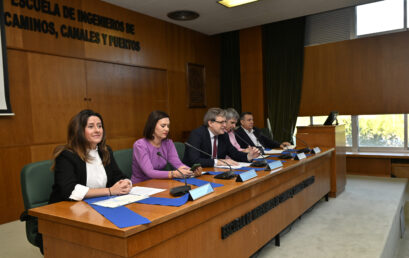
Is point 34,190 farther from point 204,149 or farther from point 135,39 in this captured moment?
point 135,39

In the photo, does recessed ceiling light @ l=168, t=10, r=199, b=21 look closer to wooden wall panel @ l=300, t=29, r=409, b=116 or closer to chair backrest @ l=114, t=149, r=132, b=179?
wooden wall panel @ l=300, t=29, r=409, b=116

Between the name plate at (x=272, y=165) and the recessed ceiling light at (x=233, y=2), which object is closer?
the name plate at (x=272, y=165)

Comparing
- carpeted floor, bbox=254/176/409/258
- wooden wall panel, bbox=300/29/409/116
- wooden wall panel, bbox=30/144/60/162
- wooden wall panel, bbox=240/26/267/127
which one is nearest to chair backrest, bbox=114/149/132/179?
carpeted floor, bbox=254/176/409/258

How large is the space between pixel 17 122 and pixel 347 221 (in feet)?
12.6

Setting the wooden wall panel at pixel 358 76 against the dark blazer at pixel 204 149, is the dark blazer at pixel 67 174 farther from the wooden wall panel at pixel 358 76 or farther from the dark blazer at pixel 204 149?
the wooden wall panel at pixel 358 76

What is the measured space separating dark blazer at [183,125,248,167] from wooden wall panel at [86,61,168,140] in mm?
2113

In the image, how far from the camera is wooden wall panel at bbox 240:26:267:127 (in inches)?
258

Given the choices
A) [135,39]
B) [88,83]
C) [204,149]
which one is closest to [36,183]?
[204,149]

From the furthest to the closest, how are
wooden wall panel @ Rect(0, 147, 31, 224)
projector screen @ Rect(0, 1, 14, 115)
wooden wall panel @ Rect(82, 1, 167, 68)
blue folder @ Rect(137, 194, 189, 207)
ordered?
wooden wall panel @ Rect(82, 1, 167, 68)
wooden wall panel @ Rect(0, 147, 31, 224)
projector screen @ Rect(0, 1, 14, 115)
blue folder @ Rect(137, 194, 189, 207)

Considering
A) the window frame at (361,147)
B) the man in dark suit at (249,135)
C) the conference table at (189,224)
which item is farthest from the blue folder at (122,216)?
the window frame at (361,147)

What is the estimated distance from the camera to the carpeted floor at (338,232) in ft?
8.81

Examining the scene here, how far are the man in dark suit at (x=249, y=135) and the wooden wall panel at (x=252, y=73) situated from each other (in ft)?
6.44

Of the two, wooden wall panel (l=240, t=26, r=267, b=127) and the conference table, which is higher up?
wooden wall panel (l=240, t=26, r=267, b=127)

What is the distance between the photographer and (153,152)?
8.57 ft
